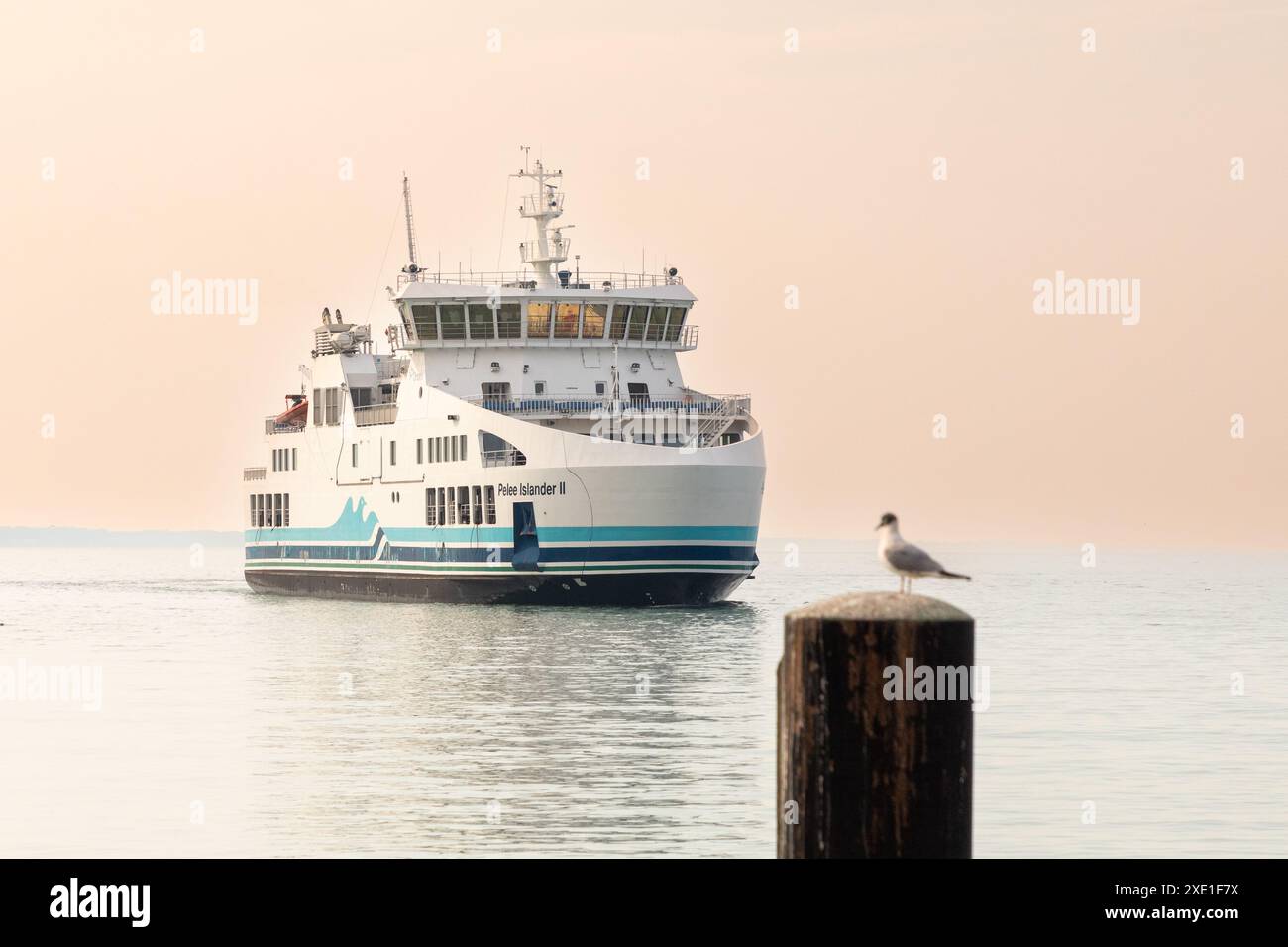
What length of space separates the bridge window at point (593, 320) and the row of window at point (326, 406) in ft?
33.5

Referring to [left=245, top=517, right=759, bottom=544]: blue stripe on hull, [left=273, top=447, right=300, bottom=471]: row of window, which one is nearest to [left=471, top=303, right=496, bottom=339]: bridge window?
[left=245, top=517, right=759, bottom=544]: blue stripe on hull

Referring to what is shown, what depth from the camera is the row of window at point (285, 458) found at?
69438mm

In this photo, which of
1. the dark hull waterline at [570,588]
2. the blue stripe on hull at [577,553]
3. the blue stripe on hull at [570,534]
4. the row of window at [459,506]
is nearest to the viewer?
the blue stripe on hull at [570,534]

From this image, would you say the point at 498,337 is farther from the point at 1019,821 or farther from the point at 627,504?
the point at 1019,821

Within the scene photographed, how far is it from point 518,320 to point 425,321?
263cm

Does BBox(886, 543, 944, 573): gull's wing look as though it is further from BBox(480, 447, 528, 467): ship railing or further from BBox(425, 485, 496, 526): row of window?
BBox(425, 485, 496, 526): row of window

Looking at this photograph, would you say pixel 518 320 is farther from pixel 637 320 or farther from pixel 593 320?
pixel 637 320

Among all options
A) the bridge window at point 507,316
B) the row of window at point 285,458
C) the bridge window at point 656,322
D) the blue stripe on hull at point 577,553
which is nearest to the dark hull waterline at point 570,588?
the blue stripe on hull at point 577,553

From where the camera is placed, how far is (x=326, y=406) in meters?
66.9

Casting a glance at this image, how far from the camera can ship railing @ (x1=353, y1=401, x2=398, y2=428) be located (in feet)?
202

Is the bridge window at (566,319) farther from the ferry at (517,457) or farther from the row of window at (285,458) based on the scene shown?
the row of window at (285,458)

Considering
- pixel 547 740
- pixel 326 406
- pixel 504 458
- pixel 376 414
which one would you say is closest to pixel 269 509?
pixel 326 406

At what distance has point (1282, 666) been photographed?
45.0 m

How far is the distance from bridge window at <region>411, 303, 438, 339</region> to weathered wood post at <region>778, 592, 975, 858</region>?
50973mm
